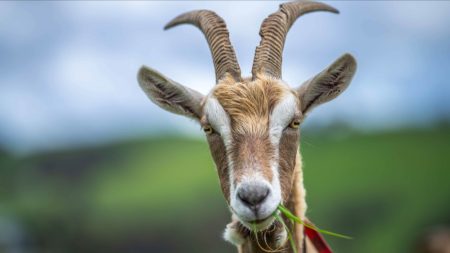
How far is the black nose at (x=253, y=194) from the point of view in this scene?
704 centimetres

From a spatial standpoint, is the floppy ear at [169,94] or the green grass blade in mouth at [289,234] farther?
the floppy ear at [169,94]

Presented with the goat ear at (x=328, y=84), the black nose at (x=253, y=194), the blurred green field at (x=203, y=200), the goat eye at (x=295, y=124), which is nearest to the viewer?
the black nose at (x=253, y=194)

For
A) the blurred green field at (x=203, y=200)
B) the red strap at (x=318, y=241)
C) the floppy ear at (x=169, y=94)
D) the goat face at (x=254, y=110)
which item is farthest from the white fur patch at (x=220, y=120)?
the blurred green field at (x=203, y=200)

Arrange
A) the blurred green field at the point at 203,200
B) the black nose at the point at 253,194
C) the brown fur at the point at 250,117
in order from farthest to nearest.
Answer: the blurred green field at the point at 203,200, the brown fur at the point at 250,117, the black nose at the point at 253,194

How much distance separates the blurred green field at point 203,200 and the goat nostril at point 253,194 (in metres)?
31.5

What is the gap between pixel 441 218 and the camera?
42844mm

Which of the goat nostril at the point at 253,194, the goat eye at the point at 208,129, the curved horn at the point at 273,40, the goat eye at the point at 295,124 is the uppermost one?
the curved horn at the point at 273,40

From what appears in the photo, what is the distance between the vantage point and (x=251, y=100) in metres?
7.95

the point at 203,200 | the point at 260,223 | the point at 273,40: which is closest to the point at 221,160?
the point at 260,223

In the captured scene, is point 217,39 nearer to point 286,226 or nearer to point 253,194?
point 286,226

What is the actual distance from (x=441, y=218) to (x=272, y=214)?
37.7 metres

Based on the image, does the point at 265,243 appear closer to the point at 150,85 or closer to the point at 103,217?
the point at 150,85

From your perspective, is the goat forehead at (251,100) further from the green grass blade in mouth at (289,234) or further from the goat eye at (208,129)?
the green grass blade in mouth at (289,234)

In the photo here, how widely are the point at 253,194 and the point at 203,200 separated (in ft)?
132
